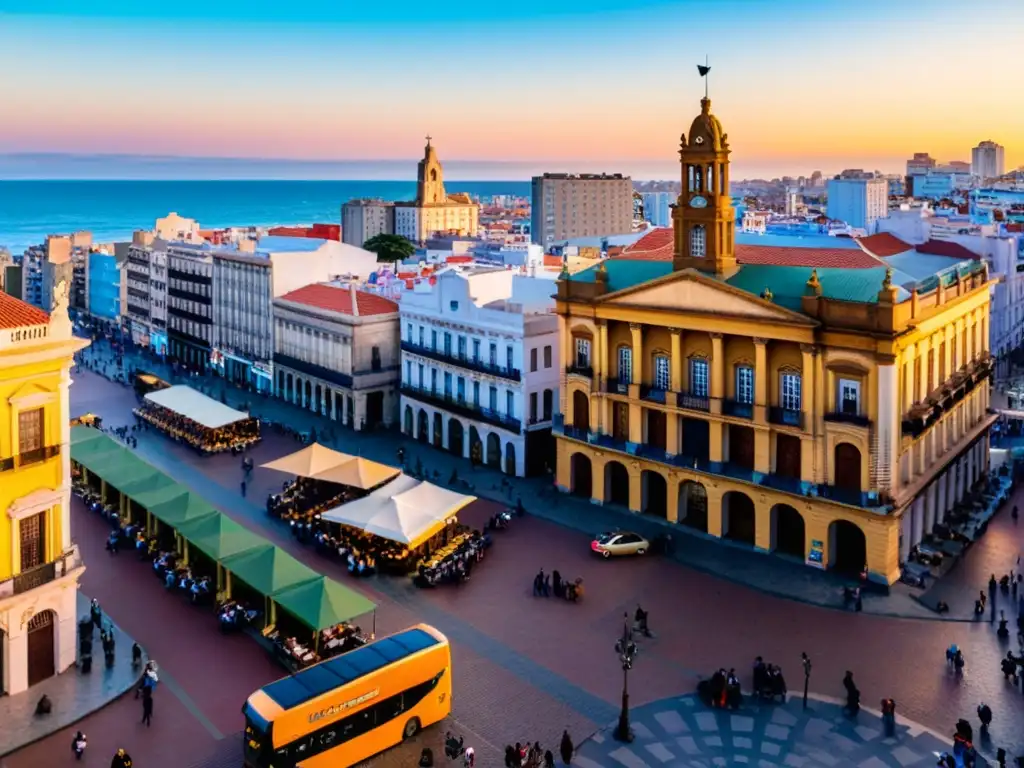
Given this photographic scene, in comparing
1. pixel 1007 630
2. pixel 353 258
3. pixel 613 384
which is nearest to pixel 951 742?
pixel 1007 630

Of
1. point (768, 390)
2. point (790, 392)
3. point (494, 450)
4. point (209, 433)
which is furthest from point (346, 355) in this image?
point (790, 392)

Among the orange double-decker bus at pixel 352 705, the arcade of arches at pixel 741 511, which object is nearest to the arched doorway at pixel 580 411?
the arcade of arches at pixel 741 511

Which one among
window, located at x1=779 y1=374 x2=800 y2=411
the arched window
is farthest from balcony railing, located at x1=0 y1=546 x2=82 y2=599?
the arched window

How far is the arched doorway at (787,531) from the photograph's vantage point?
45.1 m

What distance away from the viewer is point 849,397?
4256cm

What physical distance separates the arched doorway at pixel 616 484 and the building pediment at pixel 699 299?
345 inches

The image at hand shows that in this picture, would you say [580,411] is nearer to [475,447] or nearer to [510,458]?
[510,458]

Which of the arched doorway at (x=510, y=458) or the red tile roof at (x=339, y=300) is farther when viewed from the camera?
the red tile roof at (x=339, y=300)

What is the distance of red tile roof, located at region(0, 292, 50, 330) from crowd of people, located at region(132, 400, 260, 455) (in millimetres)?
30626

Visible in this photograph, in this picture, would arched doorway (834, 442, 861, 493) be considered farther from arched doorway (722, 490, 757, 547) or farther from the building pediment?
the building pediment

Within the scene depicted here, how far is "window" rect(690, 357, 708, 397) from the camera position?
155ft

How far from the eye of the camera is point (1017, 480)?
2188 inches

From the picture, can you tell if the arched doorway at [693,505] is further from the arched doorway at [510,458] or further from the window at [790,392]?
the arched doorway at [510,458]

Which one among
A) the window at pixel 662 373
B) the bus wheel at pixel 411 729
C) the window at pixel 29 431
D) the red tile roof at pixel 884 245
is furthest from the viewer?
the red tile roof at pixel 884 245
